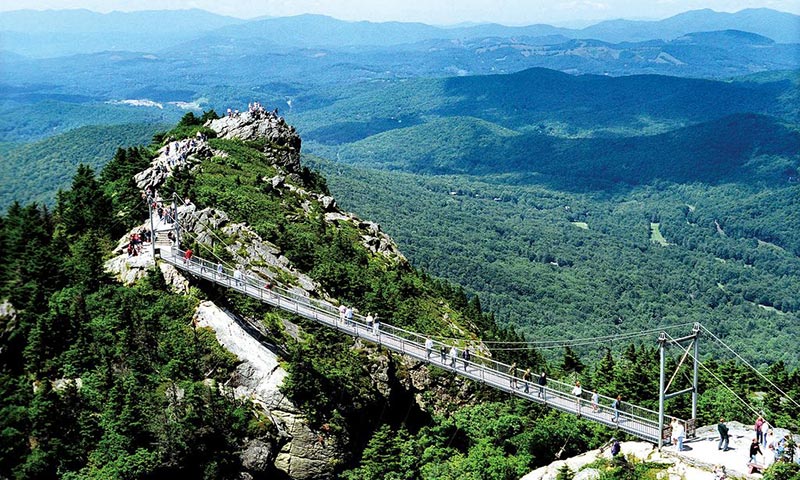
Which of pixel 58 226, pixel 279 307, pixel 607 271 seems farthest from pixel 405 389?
pixel 607 271

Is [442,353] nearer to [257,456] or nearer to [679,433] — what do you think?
[257,456]

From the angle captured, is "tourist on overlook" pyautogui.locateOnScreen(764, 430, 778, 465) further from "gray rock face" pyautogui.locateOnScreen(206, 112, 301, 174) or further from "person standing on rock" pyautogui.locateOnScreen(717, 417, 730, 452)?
"gray rock face" pyautogui.locateOnScreen(206, 112, 301, 174)

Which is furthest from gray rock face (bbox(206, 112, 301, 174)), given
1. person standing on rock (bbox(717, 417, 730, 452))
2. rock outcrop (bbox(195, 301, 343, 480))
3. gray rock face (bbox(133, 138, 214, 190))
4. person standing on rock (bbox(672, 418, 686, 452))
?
person standing on rock (bbox(717, 417, 730, 452))

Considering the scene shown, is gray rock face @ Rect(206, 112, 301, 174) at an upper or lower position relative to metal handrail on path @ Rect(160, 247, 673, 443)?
upper

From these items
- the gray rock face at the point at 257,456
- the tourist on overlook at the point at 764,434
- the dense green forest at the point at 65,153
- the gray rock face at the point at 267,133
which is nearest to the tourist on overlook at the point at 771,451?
the tourist on overlook at the point at 764,434

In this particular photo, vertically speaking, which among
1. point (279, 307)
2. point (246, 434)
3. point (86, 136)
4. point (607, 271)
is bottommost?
point (607, 271)

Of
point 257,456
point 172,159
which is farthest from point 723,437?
point 172,159

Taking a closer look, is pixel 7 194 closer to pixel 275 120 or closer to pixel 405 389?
pixel 275 120
